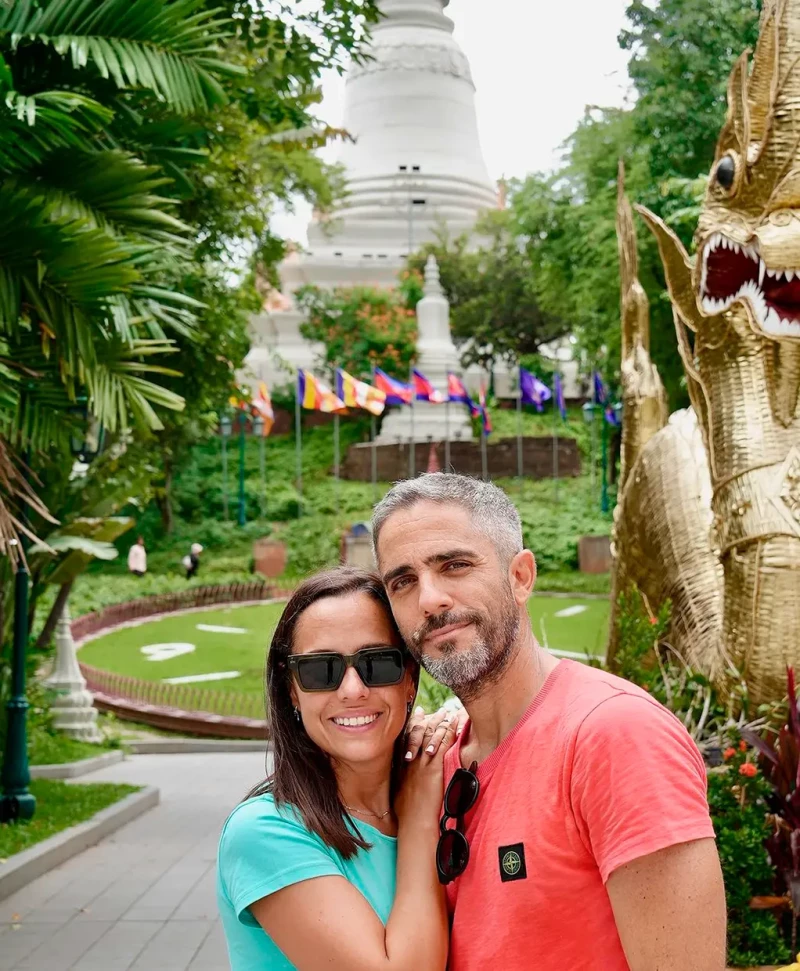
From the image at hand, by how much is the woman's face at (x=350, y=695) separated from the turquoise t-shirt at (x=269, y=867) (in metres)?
0.15

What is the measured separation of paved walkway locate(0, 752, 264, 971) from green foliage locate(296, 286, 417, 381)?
86.7 feet

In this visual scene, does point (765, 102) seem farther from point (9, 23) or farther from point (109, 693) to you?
point (109, 693)

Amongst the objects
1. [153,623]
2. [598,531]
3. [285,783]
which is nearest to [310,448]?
[598,531]

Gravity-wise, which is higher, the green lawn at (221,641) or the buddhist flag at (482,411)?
the buddhist flag at (482,411)

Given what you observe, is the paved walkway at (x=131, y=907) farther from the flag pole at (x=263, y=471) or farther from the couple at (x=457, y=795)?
the flag pole at (x=263, y=471)

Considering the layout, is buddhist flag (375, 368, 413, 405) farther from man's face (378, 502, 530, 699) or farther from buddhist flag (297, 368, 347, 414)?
man's face (378, 502, 530, 699)

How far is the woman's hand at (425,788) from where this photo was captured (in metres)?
2.01

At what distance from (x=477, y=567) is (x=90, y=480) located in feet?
28.9

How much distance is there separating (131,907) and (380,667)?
5.13m

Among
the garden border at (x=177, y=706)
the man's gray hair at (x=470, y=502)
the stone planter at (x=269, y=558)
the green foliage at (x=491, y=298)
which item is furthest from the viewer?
the green foliage at (x=491, y=298)

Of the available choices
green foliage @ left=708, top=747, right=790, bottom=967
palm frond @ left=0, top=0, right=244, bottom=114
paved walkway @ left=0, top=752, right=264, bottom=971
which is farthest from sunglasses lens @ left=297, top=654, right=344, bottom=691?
palm frond @ left=0, top=0, right=244, bottom=114

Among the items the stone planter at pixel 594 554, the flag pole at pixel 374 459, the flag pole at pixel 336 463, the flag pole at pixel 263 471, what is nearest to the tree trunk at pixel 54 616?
the stone planter at pixel 594 554

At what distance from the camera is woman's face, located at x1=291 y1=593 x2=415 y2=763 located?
204 cm

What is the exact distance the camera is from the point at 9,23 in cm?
546
